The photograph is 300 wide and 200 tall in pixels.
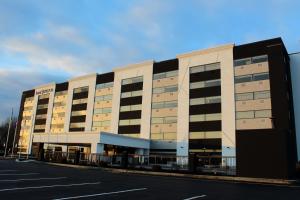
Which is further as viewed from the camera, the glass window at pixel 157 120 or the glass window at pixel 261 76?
the glass window at pixel 157 120

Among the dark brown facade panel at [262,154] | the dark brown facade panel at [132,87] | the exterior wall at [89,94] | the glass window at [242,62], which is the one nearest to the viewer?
the dark brown facade panel at [262,154]

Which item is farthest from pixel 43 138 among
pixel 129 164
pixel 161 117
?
pixel 129 164

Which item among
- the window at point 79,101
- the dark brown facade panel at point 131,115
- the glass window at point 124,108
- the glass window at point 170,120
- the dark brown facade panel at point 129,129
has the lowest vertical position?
the dark brown facade panel at point 129,129

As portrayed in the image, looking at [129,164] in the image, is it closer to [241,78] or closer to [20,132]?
[241,78]

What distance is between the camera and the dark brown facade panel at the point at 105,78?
72938 millimetres

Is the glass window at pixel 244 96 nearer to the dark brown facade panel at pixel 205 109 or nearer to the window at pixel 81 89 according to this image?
the dark brown facade panel at pixel 205 109

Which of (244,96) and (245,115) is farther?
(244,96)

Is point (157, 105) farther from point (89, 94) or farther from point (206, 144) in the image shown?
point (89, 94)

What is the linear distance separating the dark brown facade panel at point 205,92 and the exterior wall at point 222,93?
853 mm

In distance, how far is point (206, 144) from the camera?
178ft

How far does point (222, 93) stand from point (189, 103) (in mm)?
6632

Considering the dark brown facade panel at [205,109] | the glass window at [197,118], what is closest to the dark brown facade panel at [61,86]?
the dark brown facade panel at [205,109]

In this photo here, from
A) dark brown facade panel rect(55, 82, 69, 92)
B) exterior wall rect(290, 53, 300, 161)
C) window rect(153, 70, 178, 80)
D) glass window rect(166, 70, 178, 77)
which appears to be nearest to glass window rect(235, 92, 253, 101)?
exterior wall rect(290, 53, 300, 161)

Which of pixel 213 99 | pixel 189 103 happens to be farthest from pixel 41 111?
pixel 213 99
